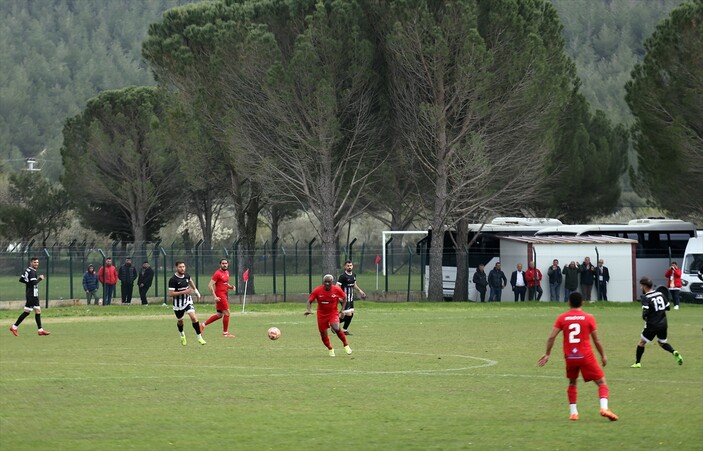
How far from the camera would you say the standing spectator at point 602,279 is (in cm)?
5344

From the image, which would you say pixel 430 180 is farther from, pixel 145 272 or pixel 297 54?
pixel 145 272

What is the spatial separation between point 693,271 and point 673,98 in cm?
1184

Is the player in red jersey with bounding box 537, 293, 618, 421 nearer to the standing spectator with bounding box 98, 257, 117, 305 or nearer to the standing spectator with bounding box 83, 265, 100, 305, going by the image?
the standing spectator with bounding box 83, 265, 100, 305

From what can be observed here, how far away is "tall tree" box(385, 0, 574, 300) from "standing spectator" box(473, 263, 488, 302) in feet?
7.77

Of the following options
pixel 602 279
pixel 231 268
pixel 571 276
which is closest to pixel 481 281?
pixel 571 276

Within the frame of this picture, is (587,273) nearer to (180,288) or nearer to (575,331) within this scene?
(180,288)

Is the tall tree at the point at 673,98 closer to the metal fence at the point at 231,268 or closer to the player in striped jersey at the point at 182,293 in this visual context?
the metal fence at the point at 231,268

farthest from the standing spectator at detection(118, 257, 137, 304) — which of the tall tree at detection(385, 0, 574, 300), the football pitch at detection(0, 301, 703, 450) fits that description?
the football pitch at detection(0, 301, 703, 450)

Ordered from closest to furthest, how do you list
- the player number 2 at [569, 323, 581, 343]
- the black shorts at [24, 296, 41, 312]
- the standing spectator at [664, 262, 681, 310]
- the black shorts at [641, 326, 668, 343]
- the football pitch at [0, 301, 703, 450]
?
the football pitch at [0, 301, 703, 450] < the player number 2 at [569, 323, 581, 343] < the black shorts at [641, 326, 668, 343] < the black shorts at [24, 296, 41, 312] < the standing spectator at [664, 262, 681, 310]

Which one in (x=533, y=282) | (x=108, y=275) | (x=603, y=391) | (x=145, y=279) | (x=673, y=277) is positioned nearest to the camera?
(x=603, y=391)

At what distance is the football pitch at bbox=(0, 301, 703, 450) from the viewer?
14.7 m

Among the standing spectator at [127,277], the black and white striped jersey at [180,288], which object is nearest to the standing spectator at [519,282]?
the standing spectator at [127,277]

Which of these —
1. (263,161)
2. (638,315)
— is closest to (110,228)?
(263,161)

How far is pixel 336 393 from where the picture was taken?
63.7 feet
